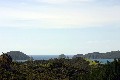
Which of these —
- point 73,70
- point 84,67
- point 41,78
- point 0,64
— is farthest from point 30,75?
point 84,67

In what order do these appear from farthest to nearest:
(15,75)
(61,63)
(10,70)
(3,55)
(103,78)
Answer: (61,63) → (3,55) → (10,70) → (15,75) → (103,78)

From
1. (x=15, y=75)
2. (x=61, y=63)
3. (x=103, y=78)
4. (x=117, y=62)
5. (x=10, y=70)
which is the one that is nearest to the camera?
(x=103, y=78)

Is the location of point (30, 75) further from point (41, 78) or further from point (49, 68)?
point (49, 68)

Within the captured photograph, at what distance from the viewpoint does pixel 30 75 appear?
75.0m

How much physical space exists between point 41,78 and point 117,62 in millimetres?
16616

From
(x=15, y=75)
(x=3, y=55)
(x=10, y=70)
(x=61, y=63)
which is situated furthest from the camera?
(x=61, y=63)

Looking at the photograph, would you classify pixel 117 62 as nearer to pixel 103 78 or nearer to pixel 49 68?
pixel 103 78

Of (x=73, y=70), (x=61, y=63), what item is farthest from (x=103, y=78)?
(x=61, y=63)

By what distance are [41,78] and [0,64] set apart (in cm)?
1262

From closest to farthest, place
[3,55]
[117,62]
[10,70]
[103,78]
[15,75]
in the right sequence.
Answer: [103,78] < [117,62] < [15,75] < [10,70] < [3,55]

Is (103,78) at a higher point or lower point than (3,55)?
lower

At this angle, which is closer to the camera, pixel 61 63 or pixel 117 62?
pixel 117 62

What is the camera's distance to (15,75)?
73000 mm

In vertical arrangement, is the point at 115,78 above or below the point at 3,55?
below
